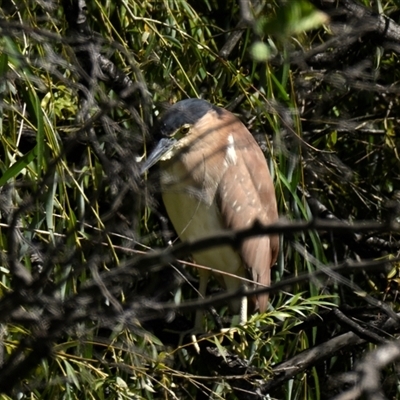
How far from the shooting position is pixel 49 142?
184cm

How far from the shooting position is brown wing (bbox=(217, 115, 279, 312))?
267 cm

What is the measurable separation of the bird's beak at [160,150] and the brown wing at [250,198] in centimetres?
19

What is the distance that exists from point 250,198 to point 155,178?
1436mm

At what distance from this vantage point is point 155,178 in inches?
50.8

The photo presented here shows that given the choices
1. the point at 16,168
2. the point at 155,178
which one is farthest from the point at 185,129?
the point at 155,178

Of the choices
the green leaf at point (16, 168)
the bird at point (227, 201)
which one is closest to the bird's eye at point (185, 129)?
the bird at point (227, 201)

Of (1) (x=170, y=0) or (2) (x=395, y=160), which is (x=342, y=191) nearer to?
(2) (x=395, y=160)

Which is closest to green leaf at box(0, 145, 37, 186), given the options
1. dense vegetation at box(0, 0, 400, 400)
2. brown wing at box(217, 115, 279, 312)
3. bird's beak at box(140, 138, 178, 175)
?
dense vegetation at box(0, 0, 400, 400)

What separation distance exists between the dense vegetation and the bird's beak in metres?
0.05

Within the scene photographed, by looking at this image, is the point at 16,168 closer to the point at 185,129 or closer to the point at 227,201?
the point at 185,129

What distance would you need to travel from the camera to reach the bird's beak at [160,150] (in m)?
2.43

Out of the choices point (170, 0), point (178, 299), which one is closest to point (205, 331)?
point (178, 299)

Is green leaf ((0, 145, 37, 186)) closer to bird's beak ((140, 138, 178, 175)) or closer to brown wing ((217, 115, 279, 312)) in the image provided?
bird's beak ((140, 138, 178, 175))

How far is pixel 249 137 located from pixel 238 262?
0.37 metres
